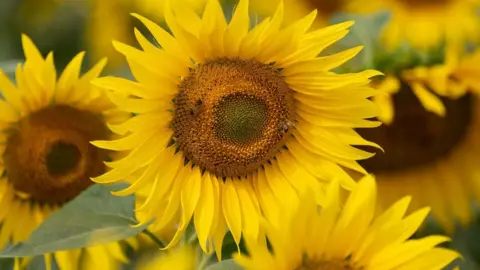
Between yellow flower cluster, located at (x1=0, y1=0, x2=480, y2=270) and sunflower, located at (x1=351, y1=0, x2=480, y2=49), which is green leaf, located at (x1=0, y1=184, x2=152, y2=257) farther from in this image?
sunflower, located at (x1=351, y1=0, x2=480, y2=49)

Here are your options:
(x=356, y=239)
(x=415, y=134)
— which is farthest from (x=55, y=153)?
(x=415, y=134)

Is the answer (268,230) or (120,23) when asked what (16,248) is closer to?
(268,230)

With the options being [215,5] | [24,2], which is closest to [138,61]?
[215,5]

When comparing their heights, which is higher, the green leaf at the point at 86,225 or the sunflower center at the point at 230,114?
the sunflower center at the point at 230,114

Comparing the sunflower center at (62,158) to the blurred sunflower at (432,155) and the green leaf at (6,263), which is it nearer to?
the green leaf at (6,263)

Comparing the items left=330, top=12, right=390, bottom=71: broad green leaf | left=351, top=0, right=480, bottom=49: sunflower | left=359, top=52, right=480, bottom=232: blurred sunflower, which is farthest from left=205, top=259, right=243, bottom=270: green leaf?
left=351, top=0, right=480, bottom=49: sunflower

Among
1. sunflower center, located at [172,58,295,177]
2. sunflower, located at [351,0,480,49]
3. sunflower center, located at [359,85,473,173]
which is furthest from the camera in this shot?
sunflower, located at [351,0,480,49]

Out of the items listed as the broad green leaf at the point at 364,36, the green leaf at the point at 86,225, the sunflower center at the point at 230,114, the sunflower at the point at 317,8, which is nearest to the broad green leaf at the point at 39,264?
the green leaf at the point at 86,225
